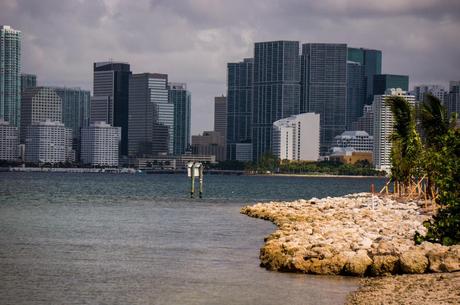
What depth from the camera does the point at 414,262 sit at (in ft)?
117

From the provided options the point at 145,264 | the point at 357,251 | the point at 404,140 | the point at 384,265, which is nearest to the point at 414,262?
the point at 384,265

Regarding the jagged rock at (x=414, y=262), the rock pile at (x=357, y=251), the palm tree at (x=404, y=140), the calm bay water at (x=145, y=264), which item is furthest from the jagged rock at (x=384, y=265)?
the palm tree at (x=404, y=140)

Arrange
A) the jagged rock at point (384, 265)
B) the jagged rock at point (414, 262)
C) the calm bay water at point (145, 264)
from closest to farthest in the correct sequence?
the calm bay water at point (145, 264)
the jagged rock at point (414, 262)
the jagged rock at point (384, 265)

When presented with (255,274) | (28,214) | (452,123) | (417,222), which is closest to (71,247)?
(255,274)

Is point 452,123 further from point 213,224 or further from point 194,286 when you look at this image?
point 194,286

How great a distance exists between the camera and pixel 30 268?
4131 cm

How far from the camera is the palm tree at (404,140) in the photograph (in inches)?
3201

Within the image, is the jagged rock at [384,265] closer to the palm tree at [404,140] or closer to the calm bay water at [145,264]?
the calm bay water at [145,264]

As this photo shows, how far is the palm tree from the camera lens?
267 feet

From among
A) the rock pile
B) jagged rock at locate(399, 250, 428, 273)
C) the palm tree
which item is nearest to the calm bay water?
the rock pile

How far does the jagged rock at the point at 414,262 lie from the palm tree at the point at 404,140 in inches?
1756

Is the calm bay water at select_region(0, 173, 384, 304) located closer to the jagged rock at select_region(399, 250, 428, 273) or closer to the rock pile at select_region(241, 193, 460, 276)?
the rock pile at select_region(241, 193, 460, 276)

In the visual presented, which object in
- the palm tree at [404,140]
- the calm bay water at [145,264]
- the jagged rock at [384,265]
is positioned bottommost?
the calm bay water at [145,264]

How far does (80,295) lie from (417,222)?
79.5 feet
